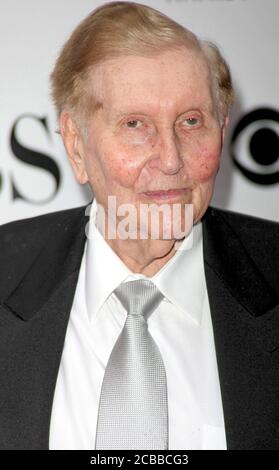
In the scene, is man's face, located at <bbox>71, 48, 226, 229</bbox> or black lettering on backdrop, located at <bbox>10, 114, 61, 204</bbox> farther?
black lettering on backdrop, located at <bbox>10, 114, 61, 204</bbox>

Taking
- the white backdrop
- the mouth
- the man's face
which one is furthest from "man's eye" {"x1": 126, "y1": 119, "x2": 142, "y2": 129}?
the white backdrop

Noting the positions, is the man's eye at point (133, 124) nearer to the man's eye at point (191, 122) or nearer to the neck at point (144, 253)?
the man's eye at point (191, 122)

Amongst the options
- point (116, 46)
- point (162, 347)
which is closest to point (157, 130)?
point (116, 46)

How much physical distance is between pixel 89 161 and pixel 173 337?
344mm

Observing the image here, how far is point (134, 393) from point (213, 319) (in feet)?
0.63

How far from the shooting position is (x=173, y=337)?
4.57ft

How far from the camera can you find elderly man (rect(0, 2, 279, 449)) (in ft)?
4.31

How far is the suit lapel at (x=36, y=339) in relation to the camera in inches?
51.8

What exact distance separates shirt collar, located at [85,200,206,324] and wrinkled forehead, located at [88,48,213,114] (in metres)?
0.26

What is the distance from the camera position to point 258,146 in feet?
6.84

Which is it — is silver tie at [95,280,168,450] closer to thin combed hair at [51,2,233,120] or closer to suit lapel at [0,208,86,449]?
suit lapel at [0,208,86,449]

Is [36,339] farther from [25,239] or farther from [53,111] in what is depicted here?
[53,111]
